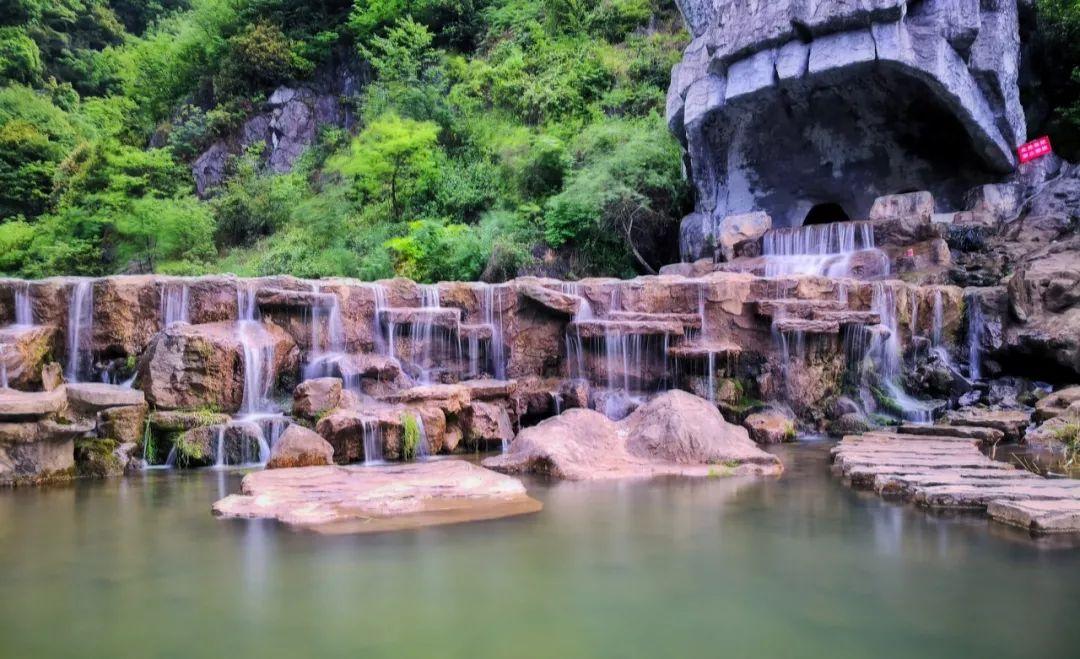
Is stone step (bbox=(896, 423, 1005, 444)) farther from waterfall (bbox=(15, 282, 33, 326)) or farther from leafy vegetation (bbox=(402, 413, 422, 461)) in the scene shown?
waterfall (bbox=(15, 282, 33, 326))

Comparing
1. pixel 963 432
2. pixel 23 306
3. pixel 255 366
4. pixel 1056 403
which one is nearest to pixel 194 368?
pixel 255 366

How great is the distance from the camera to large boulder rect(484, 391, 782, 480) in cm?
783

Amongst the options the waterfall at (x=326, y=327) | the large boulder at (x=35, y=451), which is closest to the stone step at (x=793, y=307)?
the waterfall at (x=326, y=327)

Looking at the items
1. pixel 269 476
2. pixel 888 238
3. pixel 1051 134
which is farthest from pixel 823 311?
pixel 1051 134

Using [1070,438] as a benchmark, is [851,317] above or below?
above

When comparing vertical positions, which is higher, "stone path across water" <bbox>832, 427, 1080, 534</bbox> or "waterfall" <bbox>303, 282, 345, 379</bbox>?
"waterfall" <bbox>303, 282, 345, 379</bbox>

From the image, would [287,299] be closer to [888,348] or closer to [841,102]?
[888,348]

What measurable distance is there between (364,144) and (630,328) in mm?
11954

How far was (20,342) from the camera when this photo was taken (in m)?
9.11

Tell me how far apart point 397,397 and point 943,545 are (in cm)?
646

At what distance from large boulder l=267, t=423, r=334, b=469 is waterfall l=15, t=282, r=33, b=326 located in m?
4.62

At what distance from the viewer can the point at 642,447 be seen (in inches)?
329

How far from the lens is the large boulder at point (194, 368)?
9.25 meters

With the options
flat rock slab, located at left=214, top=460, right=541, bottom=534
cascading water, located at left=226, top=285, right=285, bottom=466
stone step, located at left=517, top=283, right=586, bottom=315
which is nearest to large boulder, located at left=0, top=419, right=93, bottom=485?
cascading water, located at left=226, top=285, right=285, bottom=466
